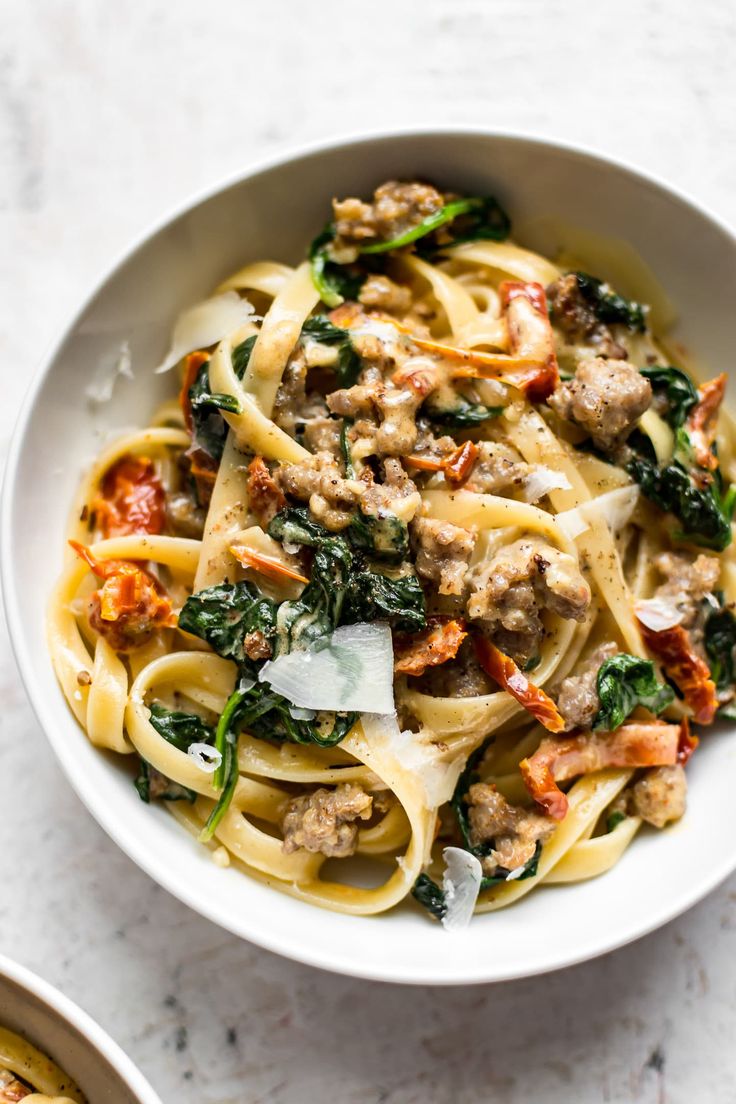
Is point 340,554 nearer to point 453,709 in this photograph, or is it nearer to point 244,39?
point 453,709

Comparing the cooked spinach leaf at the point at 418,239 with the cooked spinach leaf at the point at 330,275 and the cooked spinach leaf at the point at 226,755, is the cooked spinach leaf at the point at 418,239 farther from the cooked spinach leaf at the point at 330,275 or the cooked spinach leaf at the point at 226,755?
the cooked spinach leaf at the point at 226,755

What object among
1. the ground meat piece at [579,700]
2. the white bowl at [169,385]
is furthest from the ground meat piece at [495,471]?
the white bowl at [169,385]

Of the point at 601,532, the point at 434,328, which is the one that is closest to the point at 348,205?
the point at 434,328

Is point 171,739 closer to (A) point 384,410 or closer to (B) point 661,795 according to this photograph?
(A) point 384,410

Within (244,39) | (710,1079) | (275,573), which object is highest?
(244,39)

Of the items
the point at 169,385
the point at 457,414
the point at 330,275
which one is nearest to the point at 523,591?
the point at 457,414
